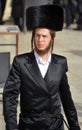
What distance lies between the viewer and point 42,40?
3.27 m

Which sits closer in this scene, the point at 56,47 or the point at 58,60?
the point at 58,60

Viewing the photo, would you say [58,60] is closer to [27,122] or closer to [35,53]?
[35,53]

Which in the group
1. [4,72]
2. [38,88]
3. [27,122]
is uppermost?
[38,88]

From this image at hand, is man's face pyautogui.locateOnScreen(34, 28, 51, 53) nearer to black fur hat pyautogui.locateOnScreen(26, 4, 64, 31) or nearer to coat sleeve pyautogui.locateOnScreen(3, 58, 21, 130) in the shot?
black fur hat pyautogui.locateOnScreen(26, 4, 64, 31)

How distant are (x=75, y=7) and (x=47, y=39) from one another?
598 inches

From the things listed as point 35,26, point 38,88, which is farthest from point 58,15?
point 38,88

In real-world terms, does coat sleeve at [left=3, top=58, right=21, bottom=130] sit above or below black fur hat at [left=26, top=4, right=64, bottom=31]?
below

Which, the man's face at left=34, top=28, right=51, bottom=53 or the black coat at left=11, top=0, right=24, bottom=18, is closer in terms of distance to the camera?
the man's face at left=34, top=28, right=51, bottom=53

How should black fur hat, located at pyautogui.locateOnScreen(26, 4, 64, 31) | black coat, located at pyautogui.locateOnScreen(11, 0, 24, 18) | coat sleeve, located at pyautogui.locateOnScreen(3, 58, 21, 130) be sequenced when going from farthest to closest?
black coat, located at pyautogui.locateOnScreen(11, 0, 24, 18), black fur hat, located at pyautogui.locateOnScreen(26, 4, 64, 31), coat sleeve, located at pyautogui.locateOnScreen(3, 58, 21, 130)

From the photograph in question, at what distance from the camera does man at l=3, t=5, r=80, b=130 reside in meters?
3.31

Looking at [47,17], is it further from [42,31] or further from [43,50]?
[43,50]

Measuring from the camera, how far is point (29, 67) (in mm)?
3352

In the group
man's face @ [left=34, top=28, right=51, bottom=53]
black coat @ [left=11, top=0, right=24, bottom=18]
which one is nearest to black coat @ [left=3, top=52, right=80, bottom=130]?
man's face @ [left=34, top=28, right=51, bottom=53]

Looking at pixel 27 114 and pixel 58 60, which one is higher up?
pixel 58 60
